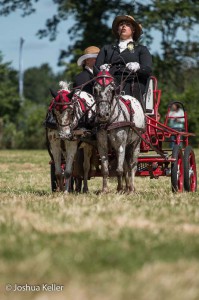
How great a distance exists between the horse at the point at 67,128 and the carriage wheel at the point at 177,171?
52.3 inches

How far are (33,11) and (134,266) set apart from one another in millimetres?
44517

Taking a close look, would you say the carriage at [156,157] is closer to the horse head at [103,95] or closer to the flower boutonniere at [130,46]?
the flower boutonniere at [130,46]

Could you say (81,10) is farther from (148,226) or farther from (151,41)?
(148,226)

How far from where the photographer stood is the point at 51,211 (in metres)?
8.81

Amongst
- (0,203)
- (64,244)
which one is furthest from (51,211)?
(64,244)

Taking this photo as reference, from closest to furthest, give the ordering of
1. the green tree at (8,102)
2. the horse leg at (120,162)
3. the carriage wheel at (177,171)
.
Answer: the horse leg at (120,162), the carriage wheel at (177,171), the green tree at (8,102)

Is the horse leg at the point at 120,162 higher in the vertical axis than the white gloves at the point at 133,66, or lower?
lower

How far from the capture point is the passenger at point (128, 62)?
42.4ft

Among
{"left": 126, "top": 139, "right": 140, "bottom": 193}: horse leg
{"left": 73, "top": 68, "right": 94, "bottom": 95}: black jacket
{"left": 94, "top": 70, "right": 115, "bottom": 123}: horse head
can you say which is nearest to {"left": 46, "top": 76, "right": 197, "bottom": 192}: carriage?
{"left": 126, "top": 139, "right": 140, "bottom": 193}: horse leg

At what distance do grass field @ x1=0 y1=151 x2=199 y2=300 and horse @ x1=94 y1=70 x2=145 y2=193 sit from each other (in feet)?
7.95

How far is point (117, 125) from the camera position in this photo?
12094mm

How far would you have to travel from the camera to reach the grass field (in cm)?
541

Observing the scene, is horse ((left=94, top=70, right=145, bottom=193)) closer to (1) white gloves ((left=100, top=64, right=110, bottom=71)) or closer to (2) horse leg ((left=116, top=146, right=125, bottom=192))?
(2) horse leg ((left=116, top=146, right=125, bottom=192))

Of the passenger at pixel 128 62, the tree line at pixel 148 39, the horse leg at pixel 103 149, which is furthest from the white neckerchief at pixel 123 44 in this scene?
the tree line at pixel 148 39
